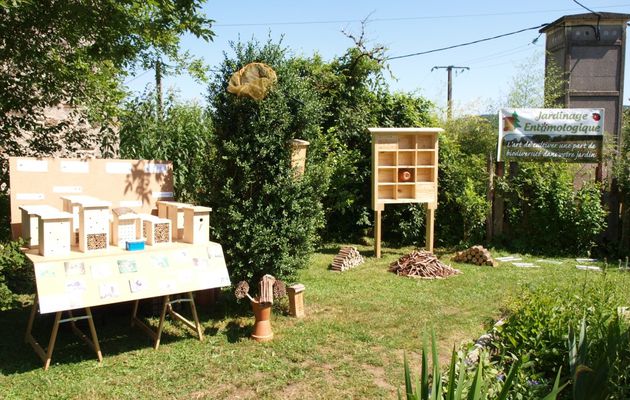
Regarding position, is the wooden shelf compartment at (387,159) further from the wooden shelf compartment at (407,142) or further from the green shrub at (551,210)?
the green shrub at (551,210)

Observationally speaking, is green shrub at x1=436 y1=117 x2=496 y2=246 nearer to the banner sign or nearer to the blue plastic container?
A: the banner sign

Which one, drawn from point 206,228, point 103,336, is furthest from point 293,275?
point 103,336

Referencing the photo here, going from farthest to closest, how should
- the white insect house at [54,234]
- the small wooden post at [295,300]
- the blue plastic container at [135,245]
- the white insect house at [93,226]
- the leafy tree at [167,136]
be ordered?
the leafy tree at [167,136], the small wooden post at [295,300], the blue plastic container at [135,245], the white insect house at [93,226], the white insect house at [54,234]

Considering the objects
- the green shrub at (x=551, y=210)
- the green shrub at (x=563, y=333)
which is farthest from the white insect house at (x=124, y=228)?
the green shrub at (x=551, y=210)

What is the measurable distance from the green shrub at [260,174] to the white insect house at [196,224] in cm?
38

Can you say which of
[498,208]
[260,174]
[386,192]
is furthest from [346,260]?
[498,208]

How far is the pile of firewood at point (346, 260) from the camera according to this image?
7551mm

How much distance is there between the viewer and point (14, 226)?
4273 mm

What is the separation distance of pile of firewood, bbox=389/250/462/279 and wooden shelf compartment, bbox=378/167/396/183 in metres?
1.62

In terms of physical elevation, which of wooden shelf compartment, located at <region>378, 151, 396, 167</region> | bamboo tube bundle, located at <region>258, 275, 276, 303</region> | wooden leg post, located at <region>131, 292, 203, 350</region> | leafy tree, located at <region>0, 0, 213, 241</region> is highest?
leafy tree, located at <region>0, 0, 213, 241</region>

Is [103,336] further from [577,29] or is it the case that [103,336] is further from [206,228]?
[577,29]

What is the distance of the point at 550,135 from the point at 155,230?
729 cm

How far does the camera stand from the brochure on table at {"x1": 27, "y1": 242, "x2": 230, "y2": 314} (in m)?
3.55

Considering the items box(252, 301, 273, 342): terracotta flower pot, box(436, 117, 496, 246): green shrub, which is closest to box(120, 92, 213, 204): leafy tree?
box(252, 301, 273, 342): terracotta flower pot
